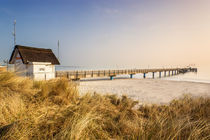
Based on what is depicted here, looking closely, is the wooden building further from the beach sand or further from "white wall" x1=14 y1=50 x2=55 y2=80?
the beach sand

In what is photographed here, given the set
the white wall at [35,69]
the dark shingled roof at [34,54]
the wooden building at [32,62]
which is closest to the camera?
the white wall at [35,69]

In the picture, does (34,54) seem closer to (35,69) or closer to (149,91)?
(35,69)

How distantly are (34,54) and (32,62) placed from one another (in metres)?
3.52

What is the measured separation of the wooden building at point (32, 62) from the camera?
1545 cm

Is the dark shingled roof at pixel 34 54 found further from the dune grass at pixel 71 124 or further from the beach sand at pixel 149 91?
the dune grass at pixel 71 124

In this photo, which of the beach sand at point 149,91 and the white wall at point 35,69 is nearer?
the beach sand at point 149,91

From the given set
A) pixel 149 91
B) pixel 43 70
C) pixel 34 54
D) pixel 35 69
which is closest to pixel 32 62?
pixel 35 69

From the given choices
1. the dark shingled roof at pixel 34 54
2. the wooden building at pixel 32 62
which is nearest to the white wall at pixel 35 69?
the wooden building at pixel 32 62

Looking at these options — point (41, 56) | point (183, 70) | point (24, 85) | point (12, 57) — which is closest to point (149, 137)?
point (24, 85)

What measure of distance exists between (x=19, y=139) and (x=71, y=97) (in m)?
2.63

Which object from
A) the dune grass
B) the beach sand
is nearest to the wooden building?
the beach sand

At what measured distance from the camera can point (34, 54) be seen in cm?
1805

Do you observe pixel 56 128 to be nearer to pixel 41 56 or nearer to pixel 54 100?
pixel 54 100

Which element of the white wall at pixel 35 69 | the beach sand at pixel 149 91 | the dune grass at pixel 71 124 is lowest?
the beach sand at pixel 149 91
